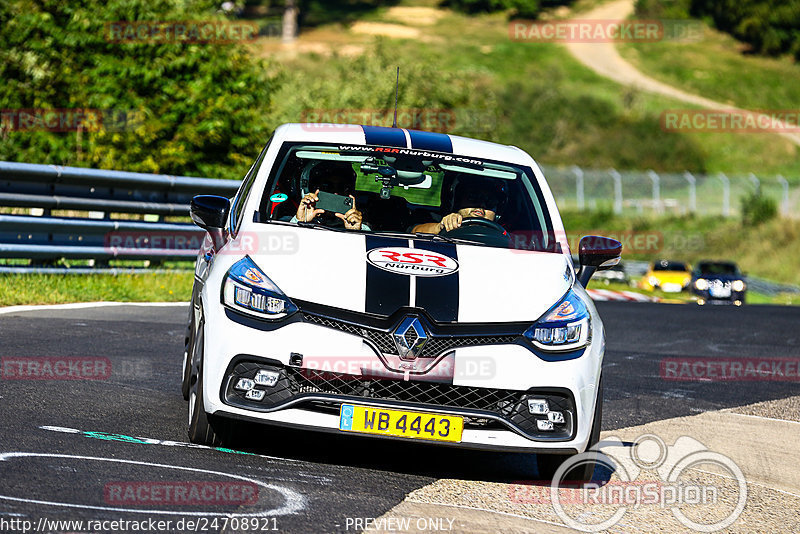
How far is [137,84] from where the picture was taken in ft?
84.3

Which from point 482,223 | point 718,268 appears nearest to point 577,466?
point 482,223

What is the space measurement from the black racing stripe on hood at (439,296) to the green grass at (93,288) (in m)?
7.07

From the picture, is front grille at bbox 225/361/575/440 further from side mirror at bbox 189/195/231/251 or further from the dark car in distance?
the dark car in distance

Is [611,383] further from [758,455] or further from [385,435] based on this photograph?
[385,435]

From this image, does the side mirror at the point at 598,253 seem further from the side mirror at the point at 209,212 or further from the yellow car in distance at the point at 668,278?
the yellow car in distance at the point at 668,278

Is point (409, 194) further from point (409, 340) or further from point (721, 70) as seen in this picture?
point (721, 70)

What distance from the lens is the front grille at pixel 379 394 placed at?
19.6 ft

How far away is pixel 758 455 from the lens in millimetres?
7781

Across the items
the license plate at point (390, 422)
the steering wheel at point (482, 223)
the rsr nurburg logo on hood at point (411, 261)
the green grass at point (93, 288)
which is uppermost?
the rsr nurburg logo on hood at point (411, 261)

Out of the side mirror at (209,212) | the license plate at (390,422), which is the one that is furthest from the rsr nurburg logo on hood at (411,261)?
the side mirror at (209,212)

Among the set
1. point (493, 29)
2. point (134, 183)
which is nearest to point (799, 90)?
point (493, 29)

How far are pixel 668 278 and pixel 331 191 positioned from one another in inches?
1260

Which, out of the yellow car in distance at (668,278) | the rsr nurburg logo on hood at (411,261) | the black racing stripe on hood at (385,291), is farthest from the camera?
the yellow car in distance at (668,278)

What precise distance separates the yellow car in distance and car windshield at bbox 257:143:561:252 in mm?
30982
